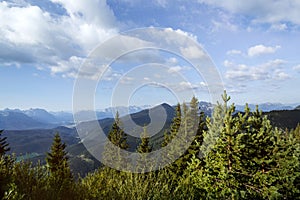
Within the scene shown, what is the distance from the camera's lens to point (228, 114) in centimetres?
1597

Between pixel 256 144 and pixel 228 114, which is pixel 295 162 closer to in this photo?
pixel 256 144

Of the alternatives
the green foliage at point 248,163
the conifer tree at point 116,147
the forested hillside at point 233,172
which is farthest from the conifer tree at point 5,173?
the conifer tree at point 116,147

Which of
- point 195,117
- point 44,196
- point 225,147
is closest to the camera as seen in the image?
point 44,196

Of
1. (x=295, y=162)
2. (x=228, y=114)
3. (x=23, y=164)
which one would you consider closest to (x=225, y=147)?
(x=228, y=114)

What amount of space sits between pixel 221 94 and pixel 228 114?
225 cm

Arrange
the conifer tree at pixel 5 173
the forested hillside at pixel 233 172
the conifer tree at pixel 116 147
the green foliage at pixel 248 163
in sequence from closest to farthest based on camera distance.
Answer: the conifer tree at pixel 5 173
the forested hillside at pixel 233 172
the green foliage at pixel 248 163
the conifer tree at pixel 116 147

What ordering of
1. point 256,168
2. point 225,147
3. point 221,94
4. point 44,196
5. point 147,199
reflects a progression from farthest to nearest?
point 221,94, point 256,168, point 225,147, point 147,199, point 44,196

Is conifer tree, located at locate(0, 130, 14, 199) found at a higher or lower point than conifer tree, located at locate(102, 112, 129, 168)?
higher

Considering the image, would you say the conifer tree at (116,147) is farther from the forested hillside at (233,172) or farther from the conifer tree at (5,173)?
the conifer tree at (5,173)

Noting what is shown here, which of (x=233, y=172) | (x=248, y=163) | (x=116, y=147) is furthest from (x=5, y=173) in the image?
(x=116, y=147)

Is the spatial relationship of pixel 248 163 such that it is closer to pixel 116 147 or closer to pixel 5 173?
pixel 5 173

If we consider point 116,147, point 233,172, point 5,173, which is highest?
point 5,173

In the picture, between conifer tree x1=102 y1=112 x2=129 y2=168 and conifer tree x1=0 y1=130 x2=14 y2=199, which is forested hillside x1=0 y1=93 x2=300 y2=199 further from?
conifer tree x1=102 y1=112 x2=129 y2=168

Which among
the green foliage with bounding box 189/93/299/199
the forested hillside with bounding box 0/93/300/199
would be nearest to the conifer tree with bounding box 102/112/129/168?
the forested hillside with bounding box 0/93/300/199
